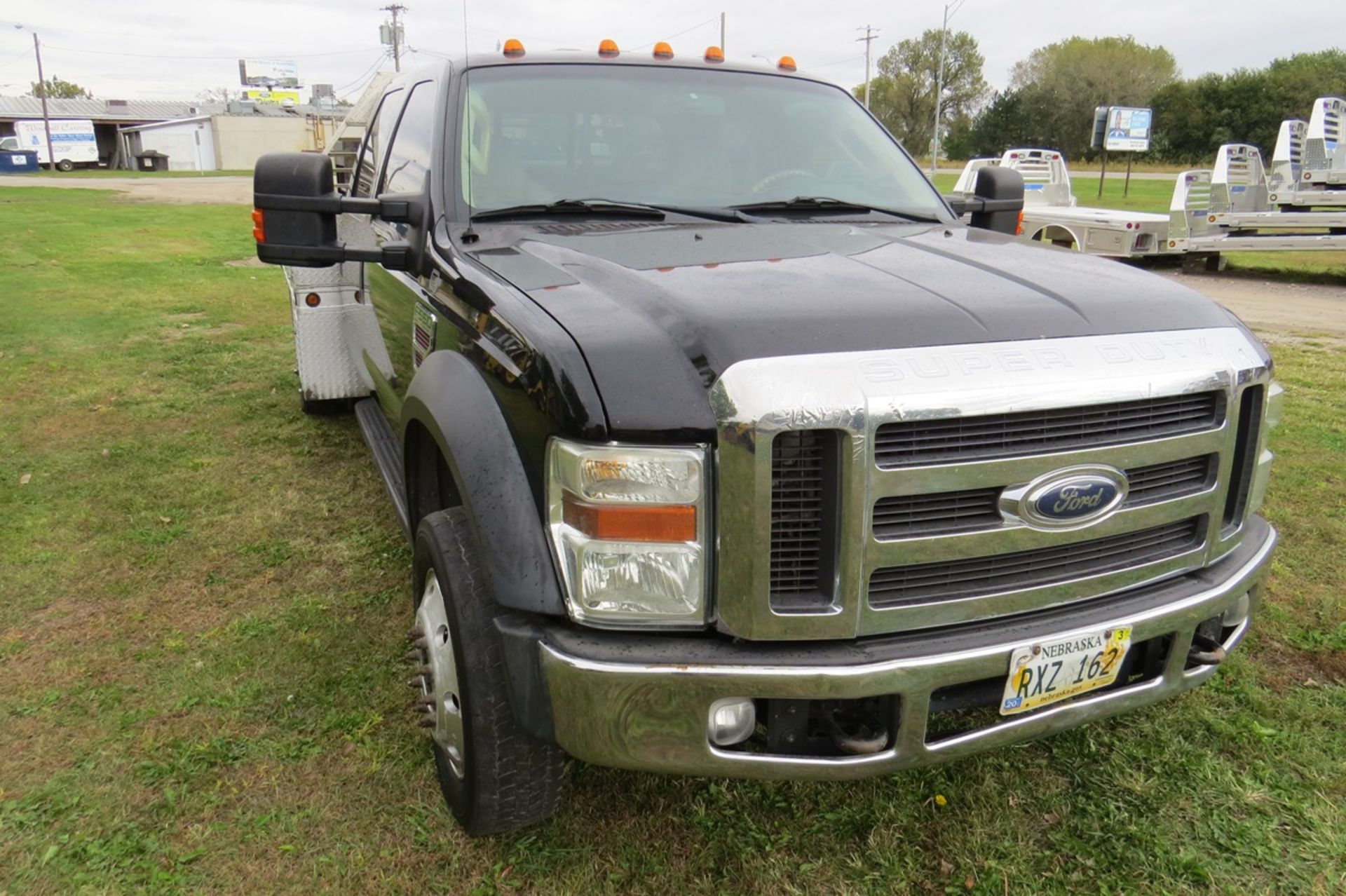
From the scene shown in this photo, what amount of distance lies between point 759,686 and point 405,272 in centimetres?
193

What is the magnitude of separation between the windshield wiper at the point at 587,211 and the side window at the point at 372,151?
4.13 ft

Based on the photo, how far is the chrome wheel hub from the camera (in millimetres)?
2316

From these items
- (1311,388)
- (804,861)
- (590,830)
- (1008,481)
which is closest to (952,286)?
(1008,481)

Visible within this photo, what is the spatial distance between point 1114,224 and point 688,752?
12.2 meters

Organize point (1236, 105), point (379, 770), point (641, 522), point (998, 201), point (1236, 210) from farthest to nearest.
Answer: point (1236, 105), point (1236, 210), point (998, 201), point (379, 770), point (641, 522)

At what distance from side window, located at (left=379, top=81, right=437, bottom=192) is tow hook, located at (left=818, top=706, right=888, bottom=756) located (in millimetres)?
2016

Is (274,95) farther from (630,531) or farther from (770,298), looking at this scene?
(630,531)

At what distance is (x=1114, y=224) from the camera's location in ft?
40.5

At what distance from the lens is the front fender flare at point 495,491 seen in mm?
1955

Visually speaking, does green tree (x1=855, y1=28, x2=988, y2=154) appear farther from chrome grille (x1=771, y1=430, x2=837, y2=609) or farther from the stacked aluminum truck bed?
chrome grille (x1=771, y1=430, x2=837, y2=609)

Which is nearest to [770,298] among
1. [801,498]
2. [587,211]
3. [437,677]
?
[801,498]

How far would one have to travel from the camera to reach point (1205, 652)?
2416 millimetres

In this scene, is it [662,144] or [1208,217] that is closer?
[662,144]

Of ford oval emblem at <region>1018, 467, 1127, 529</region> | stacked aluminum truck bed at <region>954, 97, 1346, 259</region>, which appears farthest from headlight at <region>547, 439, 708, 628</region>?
stacked aluminum truck bed at <region>954, 97, 1346, 259</region>
